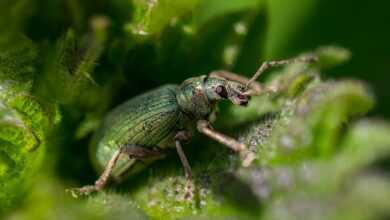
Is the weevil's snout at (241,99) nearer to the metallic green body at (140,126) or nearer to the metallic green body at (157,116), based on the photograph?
the metallic green body at (157,116)

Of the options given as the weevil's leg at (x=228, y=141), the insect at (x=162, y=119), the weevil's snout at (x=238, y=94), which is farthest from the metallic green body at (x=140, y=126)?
the weevil's snout at (x=238, y=94)

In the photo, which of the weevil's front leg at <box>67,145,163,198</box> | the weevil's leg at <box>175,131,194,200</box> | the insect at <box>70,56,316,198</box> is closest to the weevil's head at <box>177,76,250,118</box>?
the insect at <box>70,56,316,198</box>

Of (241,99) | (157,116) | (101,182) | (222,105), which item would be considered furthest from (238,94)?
(101,182)

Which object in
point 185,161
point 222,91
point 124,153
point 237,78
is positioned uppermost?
point 237,78

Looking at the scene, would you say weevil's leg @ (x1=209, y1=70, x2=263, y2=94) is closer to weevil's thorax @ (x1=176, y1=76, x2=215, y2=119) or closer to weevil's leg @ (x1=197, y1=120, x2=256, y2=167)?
weevil's thorax @ (x1=176, y1=76, x2=215, y2=119)

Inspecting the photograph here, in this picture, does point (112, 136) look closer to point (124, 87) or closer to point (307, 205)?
point (124, 87)

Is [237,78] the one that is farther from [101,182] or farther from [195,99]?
[101,182]

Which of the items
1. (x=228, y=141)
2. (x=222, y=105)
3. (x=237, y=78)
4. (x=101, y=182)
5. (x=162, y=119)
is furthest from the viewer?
(x=222, y=105)
